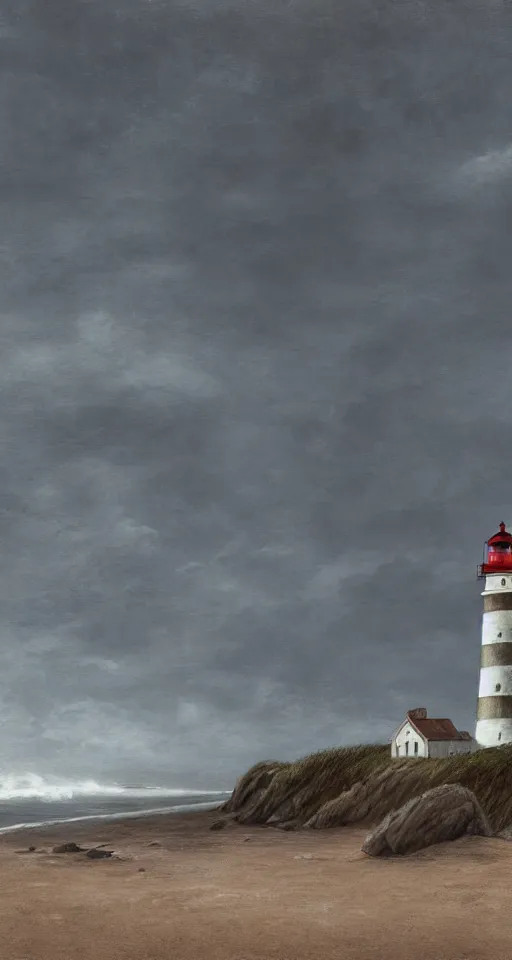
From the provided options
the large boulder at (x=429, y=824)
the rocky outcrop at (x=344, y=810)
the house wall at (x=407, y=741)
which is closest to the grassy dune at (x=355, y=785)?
the rocky outcrop at (x=344, y=810)

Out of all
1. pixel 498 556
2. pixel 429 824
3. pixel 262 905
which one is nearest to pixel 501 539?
pixel 498 556

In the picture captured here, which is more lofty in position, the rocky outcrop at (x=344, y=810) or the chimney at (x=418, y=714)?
the chimney at (x=418, y=714)

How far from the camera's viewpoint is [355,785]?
46812mm

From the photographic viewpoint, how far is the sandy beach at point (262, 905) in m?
18.3

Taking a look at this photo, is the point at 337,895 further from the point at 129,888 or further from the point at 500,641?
the point at 500,641

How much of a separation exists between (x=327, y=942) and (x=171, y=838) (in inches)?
1063

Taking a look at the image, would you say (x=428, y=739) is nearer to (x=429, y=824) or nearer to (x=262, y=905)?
(x=429, y=824)

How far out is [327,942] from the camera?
18688mm

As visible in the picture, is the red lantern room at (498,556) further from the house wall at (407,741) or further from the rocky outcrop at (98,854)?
the rocky outcrop at (98,854)

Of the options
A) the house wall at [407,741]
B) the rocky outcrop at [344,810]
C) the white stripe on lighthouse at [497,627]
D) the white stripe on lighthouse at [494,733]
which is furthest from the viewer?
the white stripe on lighthouse at [497,627]

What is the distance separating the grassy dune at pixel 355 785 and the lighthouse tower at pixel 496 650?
90.0 inches

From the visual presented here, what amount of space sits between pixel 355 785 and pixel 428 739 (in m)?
5.02

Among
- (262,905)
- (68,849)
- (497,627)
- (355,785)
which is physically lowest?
(68,849)

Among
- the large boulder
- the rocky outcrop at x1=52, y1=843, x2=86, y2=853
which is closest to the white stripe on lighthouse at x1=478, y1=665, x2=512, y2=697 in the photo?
the large boulder
